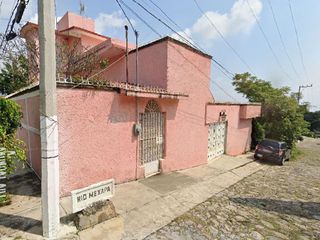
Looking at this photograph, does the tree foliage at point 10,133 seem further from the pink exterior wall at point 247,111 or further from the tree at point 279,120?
the tree at point 279,120

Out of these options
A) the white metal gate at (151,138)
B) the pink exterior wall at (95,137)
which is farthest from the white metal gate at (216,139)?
the pink exterior wall at (95,137)

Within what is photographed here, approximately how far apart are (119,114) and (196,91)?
4.75 meters

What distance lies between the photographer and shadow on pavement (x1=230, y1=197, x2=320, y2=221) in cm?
653

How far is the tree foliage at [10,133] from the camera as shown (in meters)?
5.34

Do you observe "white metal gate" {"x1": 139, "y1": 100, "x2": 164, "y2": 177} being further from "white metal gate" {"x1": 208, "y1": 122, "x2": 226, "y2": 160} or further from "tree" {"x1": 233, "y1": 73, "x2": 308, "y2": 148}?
"tree" {"x1": 233, "y1": 73, "x2": 308, "y2": 148}

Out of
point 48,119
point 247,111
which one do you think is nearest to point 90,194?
point 48,119

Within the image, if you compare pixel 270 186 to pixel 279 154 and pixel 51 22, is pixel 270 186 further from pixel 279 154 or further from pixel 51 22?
pixel 51 22

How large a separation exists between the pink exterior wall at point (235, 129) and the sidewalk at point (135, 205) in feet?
14.4

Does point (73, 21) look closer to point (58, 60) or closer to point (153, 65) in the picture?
point (58, 60)

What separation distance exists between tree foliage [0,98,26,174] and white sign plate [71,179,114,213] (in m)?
2.12

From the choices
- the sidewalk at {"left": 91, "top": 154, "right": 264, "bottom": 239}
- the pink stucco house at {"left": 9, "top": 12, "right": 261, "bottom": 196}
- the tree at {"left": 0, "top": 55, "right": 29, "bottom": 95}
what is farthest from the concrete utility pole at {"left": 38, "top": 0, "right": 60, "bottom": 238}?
the tree at {"left": 0, "top": 55, "right": 29, "bottom": 95}

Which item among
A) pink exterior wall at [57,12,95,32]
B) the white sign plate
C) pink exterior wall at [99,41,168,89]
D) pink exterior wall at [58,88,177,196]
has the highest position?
pink exterior wall at [57,12,95,32]

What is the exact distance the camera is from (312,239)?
5117 millimetres

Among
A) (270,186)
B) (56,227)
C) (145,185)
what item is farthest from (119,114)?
(270,186)
